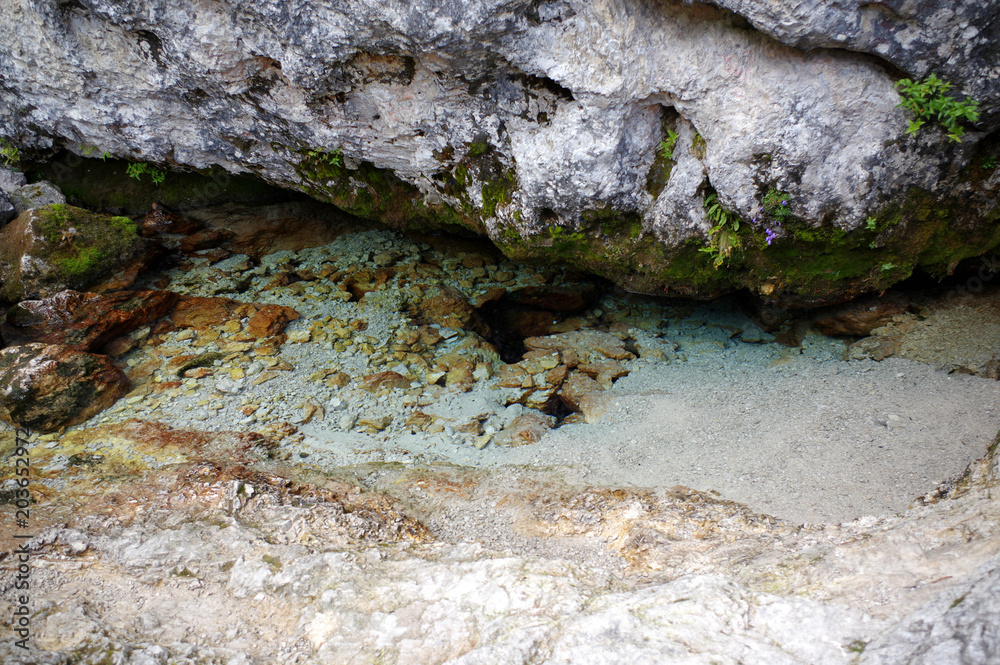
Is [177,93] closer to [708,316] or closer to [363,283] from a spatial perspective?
[363,283]

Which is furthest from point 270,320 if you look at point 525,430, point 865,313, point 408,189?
point 865,313

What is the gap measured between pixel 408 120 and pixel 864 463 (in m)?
3.69

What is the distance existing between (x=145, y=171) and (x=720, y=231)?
5563 millimetres

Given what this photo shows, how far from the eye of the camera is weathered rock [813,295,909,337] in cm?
446

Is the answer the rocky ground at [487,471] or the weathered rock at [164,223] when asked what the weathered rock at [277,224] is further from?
the weathered rock at [164,223]

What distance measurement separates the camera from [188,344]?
506cm

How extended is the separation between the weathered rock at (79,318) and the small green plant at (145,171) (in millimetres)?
1230

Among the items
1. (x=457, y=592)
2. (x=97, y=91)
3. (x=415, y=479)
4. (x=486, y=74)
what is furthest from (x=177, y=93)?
(x=457, y=592)

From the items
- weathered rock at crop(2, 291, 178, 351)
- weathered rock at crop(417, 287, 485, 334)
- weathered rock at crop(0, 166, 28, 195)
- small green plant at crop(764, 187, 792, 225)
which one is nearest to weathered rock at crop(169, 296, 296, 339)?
weathered rock at crop(2, 291, 178, 351)

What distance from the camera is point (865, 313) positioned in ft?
14.7

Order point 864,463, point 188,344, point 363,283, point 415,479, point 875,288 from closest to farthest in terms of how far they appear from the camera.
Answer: point 864,463 → point 415,479 → point 875,288 → point 188,344 → point 363,283

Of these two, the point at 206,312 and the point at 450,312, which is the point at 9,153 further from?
the point at 450,312

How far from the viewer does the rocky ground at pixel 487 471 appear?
7.16 ft

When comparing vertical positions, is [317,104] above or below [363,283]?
above
